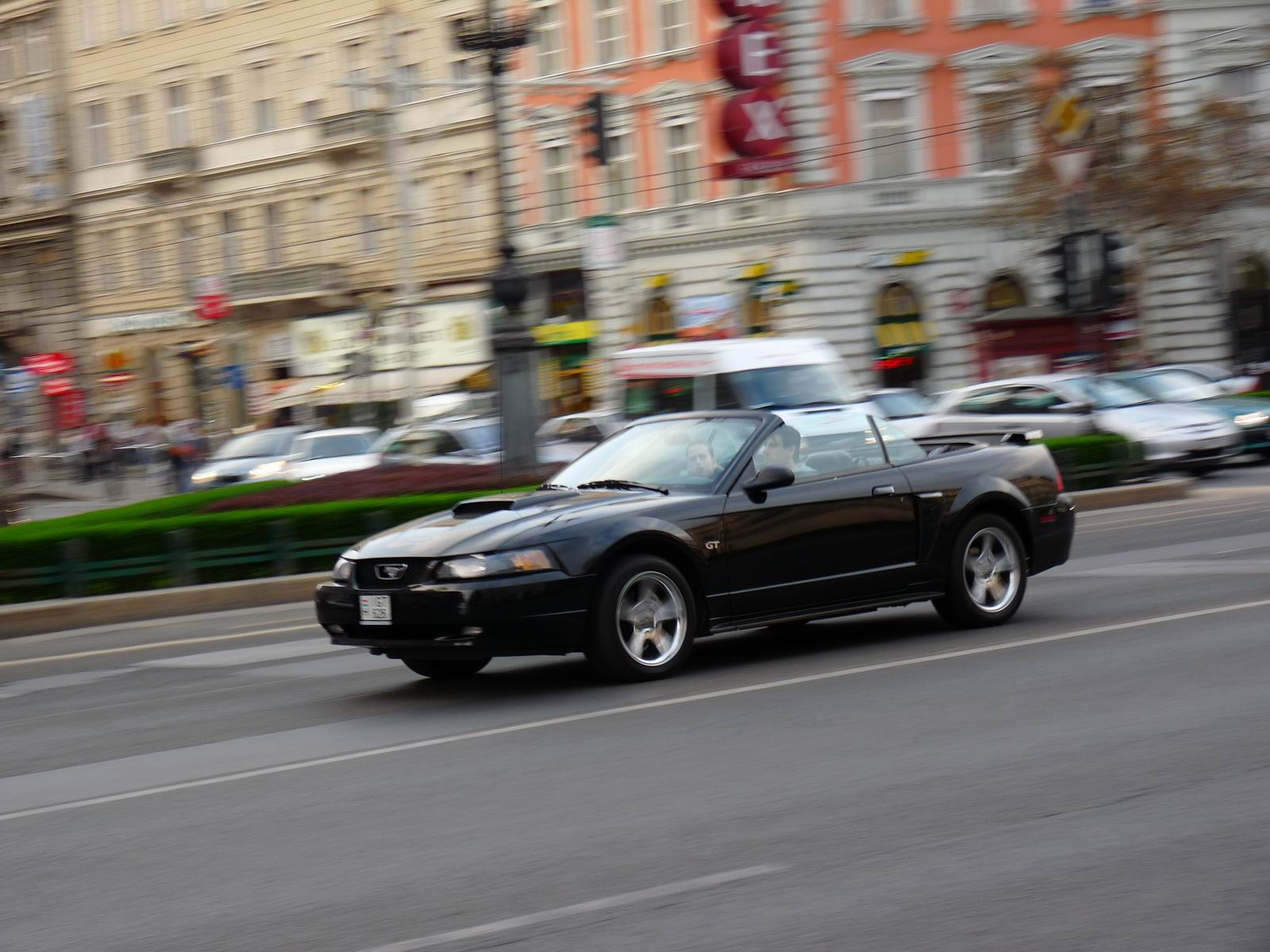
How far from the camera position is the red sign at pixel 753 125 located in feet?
141

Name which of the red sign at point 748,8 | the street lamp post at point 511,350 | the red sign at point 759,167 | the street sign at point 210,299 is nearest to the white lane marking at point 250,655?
the street lamp post at point 511,350

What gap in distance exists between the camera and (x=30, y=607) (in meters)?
16.3

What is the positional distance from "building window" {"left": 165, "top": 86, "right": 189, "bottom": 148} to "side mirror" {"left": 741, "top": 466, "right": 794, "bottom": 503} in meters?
55.9

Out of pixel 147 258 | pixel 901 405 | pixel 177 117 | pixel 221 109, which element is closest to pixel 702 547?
pixel 901 405

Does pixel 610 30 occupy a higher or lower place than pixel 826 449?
higher

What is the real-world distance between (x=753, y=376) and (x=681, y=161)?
22846 millimetres

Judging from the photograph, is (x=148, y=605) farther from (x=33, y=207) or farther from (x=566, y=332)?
(x=33, y=207)

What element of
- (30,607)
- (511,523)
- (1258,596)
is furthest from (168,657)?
(1258,596)

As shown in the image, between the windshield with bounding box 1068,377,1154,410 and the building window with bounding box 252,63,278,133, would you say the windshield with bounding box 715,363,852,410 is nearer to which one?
the windshield with bounding box 1068,377,1154,410

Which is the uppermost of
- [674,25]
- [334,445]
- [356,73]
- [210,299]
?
[356,73]

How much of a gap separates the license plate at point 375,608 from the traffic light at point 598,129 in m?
19.2

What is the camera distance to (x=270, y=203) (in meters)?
59.6

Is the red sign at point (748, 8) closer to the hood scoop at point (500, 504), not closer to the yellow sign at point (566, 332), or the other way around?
the yellow sign at point (566, 332)

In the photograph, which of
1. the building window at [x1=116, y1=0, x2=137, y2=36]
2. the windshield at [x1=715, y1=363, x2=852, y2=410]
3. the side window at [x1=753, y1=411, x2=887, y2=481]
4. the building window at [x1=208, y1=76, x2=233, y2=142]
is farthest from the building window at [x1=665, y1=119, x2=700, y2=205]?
the side window at [x1=753, y1=411, x2=887, y2=481]
